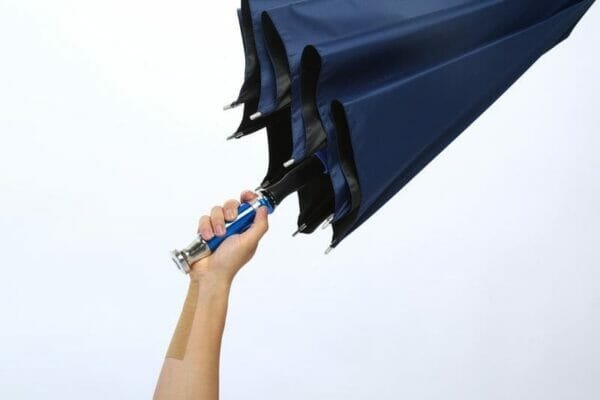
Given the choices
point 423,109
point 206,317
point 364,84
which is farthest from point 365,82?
point 206,317

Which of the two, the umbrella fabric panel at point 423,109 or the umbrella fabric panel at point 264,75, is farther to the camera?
the umbrella fabric panel at point 264,75

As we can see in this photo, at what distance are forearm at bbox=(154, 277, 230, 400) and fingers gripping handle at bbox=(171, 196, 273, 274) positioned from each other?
0.04m

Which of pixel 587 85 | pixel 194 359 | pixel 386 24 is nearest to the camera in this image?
pixel 194 359

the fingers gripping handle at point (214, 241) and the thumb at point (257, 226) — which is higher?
the fingers gripping handle at point (214, 241)

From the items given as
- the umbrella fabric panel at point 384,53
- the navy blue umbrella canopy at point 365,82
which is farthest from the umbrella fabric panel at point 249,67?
the umbrella fabric panel at point 384,53

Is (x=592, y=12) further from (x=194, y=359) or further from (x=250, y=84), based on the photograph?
(x=194, y=359)

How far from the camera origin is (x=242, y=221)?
3.65 feet

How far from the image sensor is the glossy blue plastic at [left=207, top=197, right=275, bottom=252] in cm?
109

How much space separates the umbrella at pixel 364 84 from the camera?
107 centimetres

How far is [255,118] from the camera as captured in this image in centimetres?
123

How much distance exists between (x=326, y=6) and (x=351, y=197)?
30cm

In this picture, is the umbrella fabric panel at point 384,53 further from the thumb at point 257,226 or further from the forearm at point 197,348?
the forearm at point 197,348

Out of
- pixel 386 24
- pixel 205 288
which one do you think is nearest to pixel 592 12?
pixel 386 24

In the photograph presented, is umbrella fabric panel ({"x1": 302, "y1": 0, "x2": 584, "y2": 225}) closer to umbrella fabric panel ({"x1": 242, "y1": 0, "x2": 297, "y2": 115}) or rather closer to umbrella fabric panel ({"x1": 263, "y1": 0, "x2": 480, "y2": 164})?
umbrella fabric panel ({"x1": 263, "y1": 0, "x2": 480, "y2": 164})
